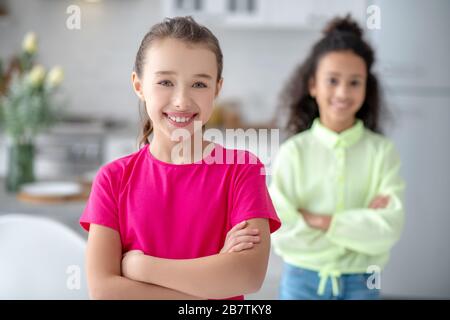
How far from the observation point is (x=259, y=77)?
2.93 metres

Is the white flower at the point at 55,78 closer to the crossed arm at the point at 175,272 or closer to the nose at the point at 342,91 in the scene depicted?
the nose at the point at 342,91

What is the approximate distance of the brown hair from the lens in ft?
1.26

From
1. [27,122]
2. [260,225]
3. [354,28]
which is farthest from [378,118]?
[27,122]

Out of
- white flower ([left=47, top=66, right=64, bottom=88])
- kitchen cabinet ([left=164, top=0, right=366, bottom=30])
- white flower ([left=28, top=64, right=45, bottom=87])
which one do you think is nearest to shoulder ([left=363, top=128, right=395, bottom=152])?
white flower ([left=47, top=66, right=64, bottom=88])

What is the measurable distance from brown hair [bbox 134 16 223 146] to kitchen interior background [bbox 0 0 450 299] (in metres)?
0.87

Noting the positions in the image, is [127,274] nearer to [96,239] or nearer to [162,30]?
[96,239]

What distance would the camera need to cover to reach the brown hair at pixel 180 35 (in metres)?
0.38

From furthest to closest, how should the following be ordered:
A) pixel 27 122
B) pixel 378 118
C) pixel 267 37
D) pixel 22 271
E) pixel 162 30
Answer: pixel 267 37 → pixel 27 122 → pixel 378 118 → pixel 22 271 → pixel 162 30

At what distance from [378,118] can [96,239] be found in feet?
1.65

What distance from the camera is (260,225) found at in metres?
0.42

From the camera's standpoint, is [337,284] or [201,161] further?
[337,284]

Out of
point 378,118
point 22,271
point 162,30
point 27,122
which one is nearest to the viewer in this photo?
point 162,30

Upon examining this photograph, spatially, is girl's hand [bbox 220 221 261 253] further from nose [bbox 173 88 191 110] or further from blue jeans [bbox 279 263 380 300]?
blue jeans [bbox 279 263 380 300]

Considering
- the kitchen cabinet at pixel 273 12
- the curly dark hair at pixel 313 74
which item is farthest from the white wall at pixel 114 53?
the curly dark hair at pixel 313 74
